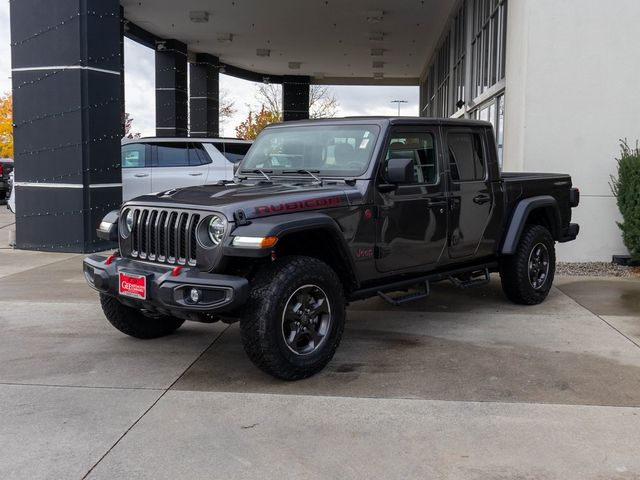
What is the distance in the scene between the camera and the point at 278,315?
4.36 m

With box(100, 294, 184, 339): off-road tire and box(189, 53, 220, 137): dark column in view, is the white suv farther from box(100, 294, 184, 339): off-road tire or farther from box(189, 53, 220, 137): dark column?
box(189, 53, 220, 137): dark column

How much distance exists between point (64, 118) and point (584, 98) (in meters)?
7.60

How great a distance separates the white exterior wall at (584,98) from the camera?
30.3 feet

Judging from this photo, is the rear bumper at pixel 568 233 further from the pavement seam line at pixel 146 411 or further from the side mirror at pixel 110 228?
the side mirror at pixel 110 228

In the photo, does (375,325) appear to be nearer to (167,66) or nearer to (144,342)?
(144,342)

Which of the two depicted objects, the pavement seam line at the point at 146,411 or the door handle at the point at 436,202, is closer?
the pavement seam line at the point at 146,411

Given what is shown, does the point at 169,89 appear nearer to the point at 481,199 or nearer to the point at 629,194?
the point at 629,194

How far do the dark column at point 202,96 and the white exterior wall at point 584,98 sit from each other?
1868 centimetres

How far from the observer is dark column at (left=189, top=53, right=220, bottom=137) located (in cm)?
2670

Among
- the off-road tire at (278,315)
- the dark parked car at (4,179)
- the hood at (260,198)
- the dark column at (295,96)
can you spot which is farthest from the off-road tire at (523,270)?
the dark column at (295,96)

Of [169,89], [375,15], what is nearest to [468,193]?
[375,15]

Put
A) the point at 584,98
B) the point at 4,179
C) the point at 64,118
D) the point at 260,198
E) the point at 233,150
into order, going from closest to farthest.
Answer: the point at 260,198 → the point at 584,98 → the point at 64,118 → the point at 233,150 → the point at 4,179

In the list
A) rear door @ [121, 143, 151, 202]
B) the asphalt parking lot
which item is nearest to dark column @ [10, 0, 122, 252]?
rear door @ [121, 143, 151, 202]

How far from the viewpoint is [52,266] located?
369 inches
